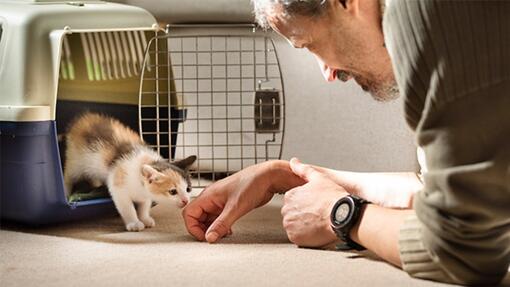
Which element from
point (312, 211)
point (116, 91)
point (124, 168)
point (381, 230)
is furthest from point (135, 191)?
point (381, 230)

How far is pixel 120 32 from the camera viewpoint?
2.54m

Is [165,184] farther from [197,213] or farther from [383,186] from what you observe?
[383,186]

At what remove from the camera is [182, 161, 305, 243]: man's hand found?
2.04 metres

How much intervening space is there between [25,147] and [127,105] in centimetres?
49

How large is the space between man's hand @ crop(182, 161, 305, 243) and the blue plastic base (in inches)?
12.7

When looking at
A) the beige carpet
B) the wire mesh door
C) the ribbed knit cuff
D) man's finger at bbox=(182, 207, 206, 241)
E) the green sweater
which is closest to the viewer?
the green sweater

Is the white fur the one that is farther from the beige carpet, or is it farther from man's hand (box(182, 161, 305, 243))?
man's hand (box(182, 161, 305, 243))

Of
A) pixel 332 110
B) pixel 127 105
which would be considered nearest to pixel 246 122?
pixel 332 110

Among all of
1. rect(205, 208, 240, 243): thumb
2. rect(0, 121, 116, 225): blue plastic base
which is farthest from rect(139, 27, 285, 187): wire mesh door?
rect(205, 208, 240, 243): thumb

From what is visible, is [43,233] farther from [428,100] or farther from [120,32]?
[428,100]

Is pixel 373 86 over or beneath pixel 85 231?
over

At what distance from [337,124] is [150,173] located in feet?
2.53

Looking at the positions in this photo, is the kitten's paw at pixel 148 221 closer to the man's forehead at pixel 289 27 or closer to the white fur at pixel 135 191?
the white fur at pixel 135 191

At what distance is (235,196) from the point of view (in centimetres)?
205
